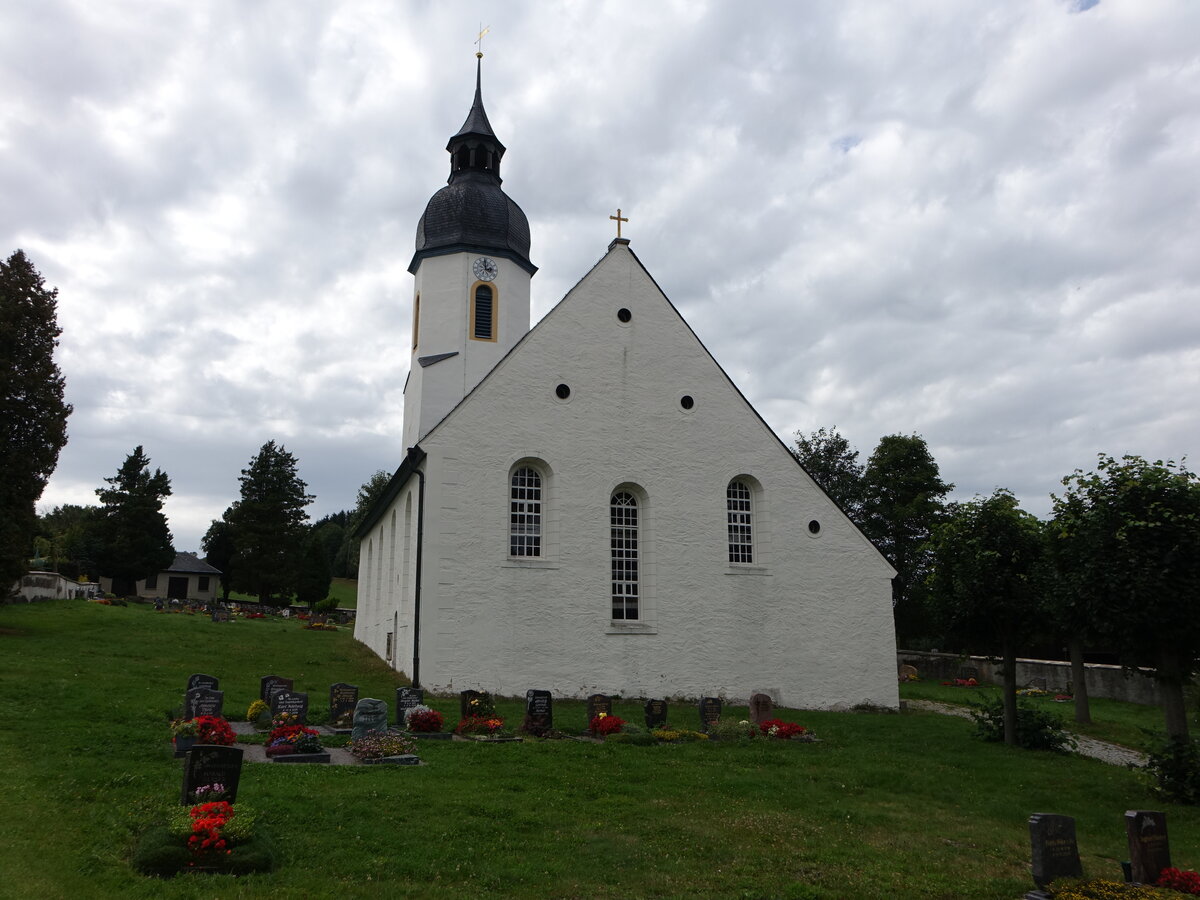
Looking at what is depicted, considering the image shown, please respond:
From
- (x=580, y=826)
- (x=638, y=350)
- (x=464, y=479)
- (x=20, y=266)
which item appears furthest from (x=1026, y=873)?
(x=20, y=266)

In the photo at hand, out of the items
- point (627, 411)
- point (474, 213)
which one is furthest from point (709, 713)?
point (474, 213)

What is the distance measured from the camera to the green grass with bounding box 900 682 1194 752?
19.9m

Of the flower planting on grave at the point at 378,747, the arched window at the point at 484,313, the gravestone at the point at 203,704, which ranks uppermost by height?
the arched window at the point at 484,313

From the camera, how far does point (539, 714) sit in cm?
1527

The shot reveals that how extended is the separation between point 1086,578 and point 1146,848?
5950mm

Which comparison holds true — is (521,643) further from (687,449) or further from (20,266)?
(20,266)

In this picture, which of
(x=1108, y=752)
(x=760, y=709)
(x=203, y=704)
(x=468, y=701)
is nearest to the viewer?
(x=203, y=704)

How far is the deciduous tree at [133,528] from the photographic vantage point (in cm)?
5819

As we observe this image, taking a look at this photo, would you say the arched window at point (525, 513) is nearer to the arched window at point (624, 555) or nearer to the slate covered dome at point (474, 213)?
the arched window at point (624, 555)

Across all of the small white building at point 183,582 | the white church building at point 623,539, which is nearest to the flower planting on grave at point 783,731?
the white church building at point 623,539

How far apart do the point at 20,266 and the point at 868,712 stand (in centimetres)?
2947

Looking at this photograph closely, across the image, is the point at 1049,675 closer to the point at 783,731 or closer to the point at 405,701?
the point at 783,731

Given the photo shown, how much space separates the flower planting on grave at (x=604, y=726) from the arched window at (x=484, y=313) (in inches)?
708

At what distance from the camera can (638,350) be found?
22641mm
